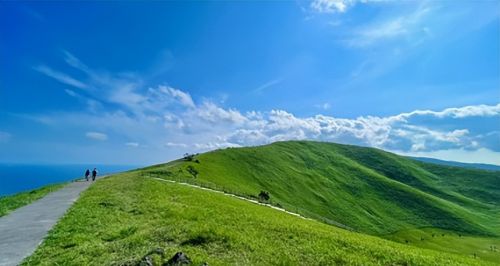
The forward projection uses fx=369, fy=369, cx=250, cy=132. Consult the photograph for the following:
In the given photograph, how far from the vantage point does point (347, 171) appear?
175 m

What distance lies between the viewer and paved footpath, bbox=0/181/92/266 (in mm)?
21328

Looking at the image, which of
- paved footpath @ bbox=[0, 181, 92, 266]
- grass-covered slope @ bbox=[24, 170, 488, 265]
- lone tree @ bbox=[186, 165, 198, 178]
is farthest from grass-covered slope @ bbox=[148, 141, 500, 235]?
grass-covered slope @ bbox=[24, 170, 488, 265]

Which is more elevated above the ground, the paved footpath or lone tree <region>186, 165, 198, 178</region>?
lone tree <region>186, 165, 198, 178</region>

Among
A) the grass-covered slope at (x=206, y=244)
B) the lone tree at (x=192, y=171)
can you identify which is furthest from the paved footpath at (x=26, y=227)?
the lone tree at (x=192, y=171)

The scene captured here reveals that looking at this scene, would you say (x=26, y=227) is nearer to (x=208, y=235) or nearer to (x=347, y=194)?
(x=208, y=235)

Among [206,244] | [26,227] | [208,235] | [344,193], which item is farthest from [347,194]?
[206,244]

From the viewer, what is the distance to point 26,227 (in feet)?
94.2

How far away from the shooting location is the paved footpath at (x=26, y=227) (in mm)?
21328

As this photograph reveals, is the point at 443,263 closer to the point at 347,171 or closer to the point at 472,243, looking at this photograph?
the point at 472,243

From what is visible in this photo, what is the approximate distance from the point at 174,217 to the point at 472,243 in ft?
348

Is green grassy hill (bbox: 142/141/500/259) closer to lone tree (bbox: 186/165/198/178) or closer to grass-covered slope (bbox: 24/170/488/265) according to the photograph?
lone tree (bbox: 186/165/198/178)

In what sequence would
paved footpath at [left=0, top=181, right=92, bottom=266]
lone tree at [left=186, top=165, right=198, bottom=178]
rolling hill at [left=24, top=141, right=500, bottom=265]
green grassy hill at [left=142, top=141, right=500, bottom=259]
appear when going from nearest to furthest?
rolling hill at [left=24, top=141, right=500, bottom=265], paved footpath at [left=0, top=181, right=92, bottom=266], lone tree at [left=186, top=165, right=198, bottom=178], green grassy hill at [left=142, top=141, right=500, bottom=259]

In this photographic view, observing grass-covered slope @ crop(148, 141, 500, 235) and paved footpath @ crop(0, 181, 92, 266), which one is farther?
grass-covered slope @ crop(148, 141, 500, 235)

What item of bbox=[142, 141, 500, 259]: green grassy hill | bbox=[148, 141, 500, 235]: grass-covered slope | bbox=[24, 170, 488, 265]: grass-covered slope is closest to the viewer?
bbox=[24, 170, 488, 265]: grass-covered slope
